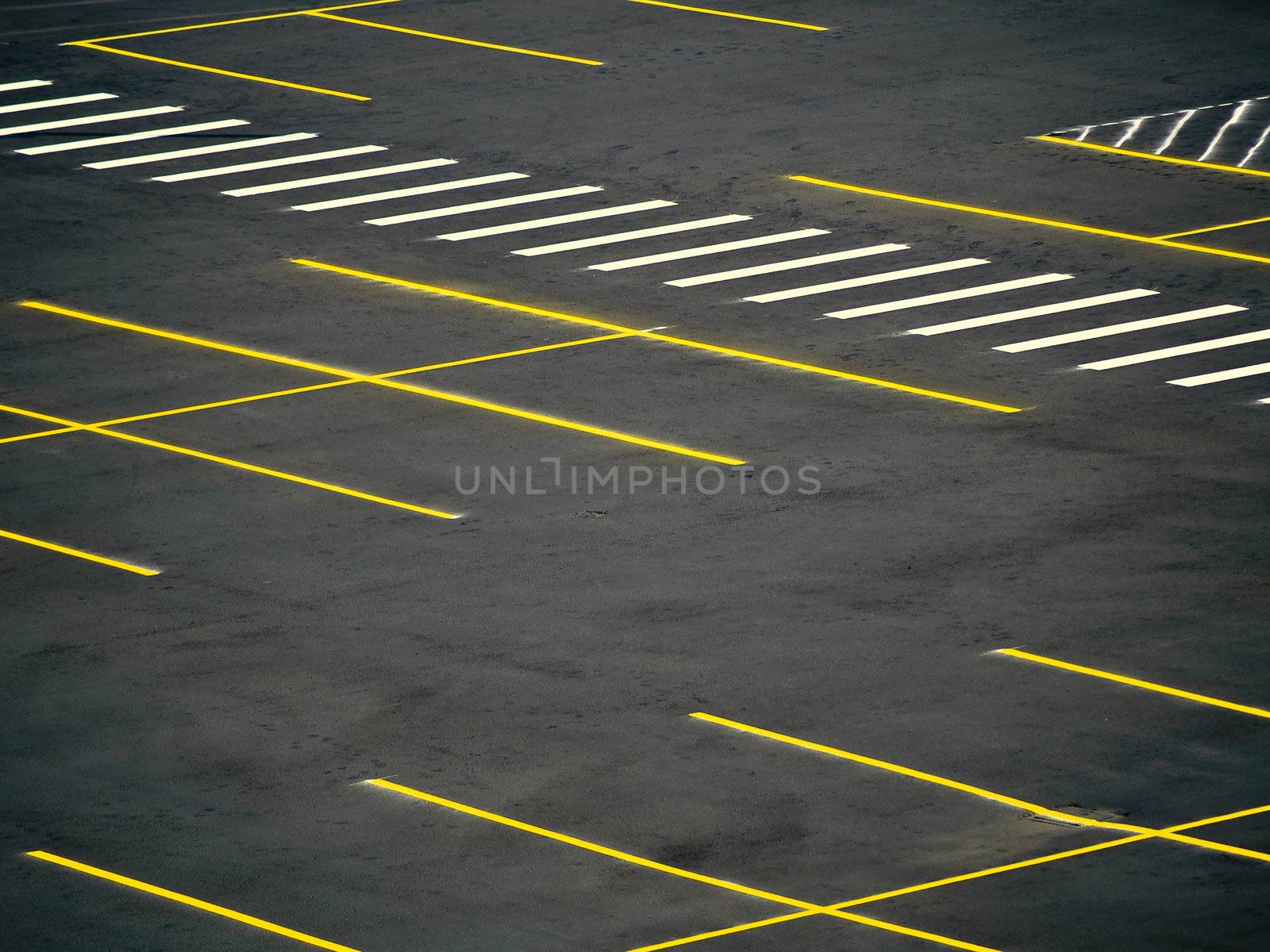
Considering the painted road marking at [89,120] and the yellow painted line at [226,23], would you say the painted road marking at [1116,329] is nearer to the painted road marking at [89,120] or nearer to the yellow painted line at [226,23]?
the painted road marking at [89,120]

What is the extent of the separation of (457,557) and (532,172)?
10.1 meters

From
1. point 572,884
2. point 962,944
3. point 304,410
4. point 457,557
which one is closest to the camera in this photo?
point 962,944

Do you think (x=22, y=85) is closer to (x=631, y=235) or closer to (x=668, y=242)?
(x=631, y=235)

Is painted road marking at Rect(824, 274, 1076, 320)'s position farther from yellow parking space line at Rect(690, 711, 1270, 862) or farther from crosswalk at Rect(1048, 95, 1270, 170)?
yellow parking space line at Rect(690, 711, 1270, 862)

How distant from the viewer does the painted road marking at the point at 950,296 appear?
22.5 m

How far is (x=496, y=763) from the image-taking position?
14.2 m

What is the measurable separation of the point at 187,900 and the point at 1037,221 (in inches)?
561

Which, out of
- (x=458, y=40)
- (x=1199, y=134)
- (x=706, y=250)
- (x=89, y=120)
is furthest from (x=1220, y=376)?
(x=458, y=40)

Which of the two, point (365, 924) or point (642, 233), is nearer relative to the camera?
point (365, 924)

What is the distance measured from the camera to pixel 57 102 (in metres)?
29.8

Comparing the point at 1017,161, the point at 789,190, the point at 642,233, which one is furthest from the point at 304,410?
the point at 1017,161

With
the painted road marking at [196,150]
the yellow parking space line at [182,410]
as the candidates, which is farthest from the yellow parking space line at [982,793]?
the painted road marking at [196,150]

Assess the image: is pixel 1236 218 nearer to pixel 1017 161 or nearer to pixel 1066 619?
pixel 1017 161

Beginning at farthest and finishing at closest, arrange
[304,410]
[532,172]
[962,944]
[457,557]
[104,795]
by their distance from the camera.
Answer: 1. [532,172]
2. [304,410]
3. [457,557]
4. [104,795]
5. [962,944]
